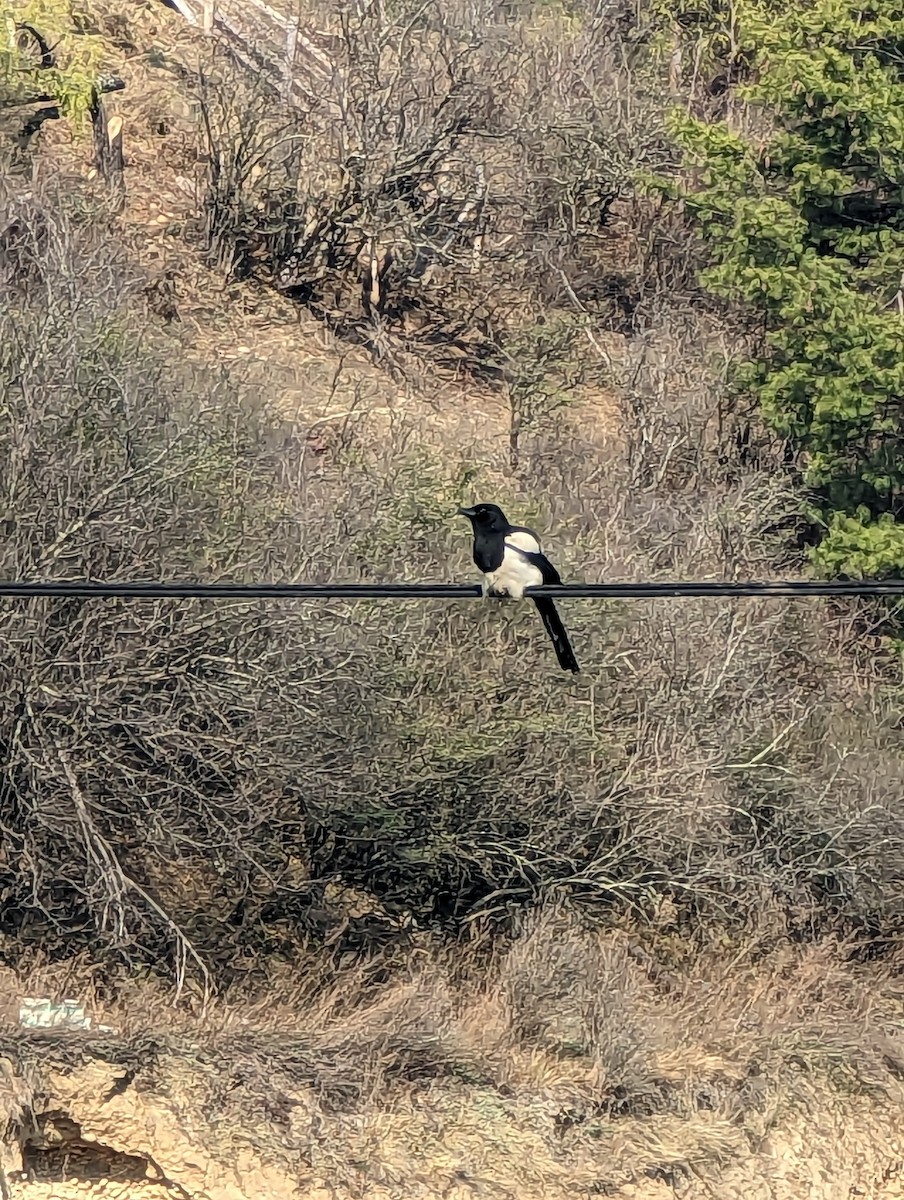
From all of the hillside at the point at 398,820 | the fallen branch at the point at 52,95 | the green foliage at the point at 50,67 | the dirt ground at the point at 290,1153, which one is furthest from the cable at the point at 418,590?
the green foliage at the point at 50,67

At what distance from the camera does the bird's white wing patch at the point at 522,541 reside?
25.9ft

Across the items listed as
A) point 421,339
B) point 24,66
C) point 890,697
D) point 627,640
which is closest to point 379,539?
point 627,640

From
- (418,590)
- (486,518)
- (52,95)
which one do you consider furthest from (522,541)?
(52,95)

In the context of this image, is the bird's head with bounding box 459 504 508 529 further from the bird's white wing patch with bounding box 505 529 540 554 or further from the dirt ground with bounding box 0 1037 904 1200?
the dirt ground with bounding box 0 1037 904 1200

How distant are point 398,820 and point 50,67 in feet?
40.6

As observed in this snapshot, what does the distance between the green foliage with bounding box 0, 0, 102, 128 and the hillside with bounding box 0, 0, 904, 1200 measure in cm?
337

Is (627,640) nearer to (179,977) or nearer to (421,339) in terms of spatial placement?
(179,977)

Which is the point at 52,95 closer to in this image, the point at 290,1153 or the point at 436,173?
the point at 436,173

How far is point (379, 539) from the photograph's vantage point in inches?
635

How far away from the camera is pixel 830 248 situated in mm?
19266

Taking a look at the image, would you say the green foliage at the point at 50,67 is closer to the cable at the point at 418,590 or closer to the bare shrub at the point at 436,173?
the bare shrub at the point at 436,173

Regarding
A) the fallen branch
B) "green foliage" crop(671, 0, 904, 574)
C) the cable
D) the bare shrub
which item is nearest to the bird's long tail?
the cable

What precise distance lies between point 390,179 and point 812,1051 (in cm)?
1283

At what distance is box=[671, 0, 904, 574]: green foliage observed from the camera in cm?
1764
